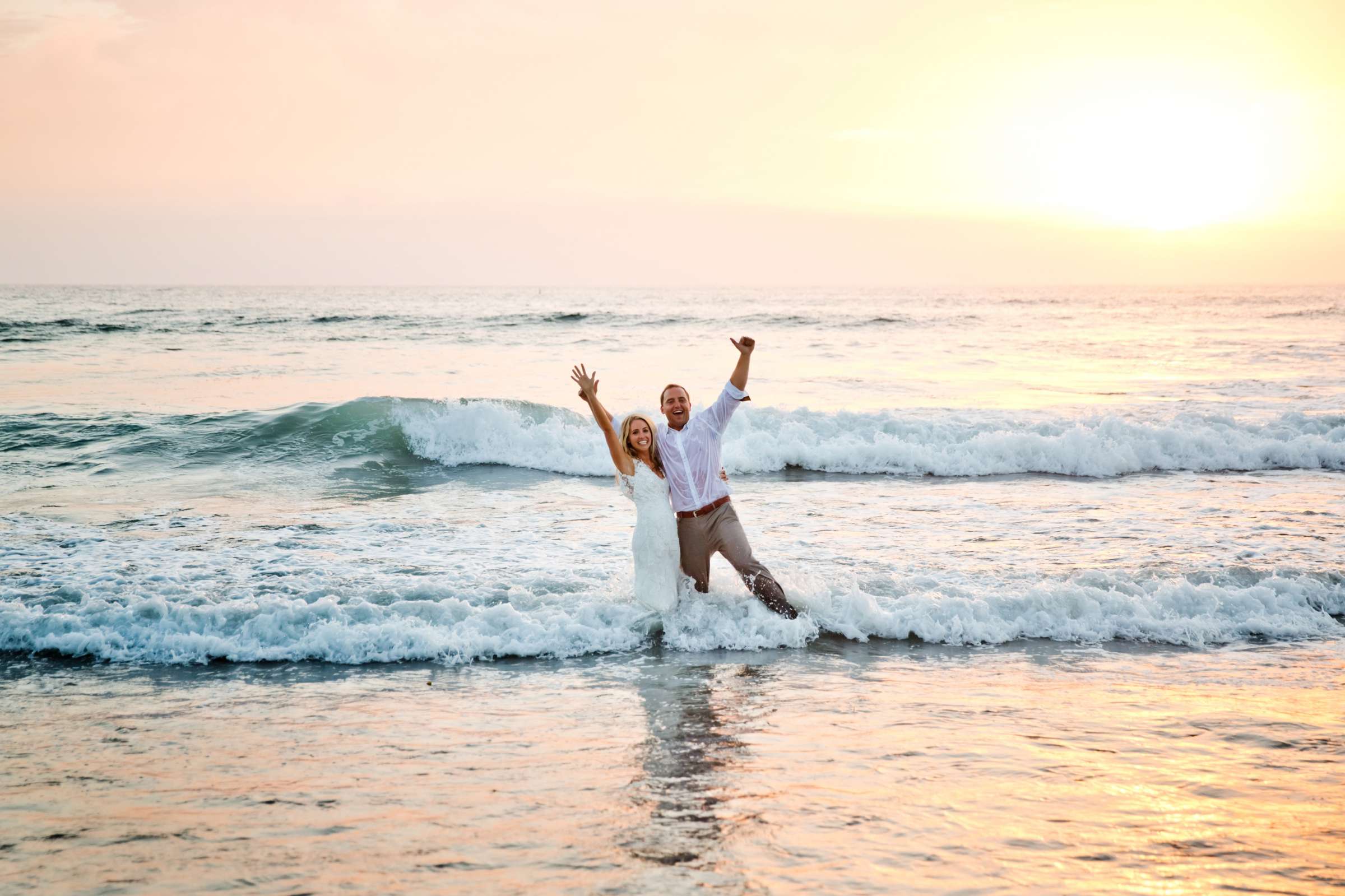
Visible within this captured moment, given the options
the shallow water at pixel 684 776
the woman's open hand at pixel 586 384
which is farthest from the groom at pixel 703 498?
the shallow water at pixel 684 776

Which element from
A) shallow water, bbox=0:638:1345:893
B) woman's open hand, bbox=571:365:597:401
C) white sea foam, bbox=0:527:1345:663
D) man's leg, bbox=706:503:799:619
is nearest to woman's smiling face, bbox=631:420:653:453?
woman's open hand, bbox=571:365:597:401

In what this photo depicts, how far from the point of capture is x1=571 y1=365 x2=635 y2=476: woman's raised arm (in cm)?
632

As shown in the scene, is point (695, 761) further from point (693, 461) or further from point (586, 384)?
point (586, 384)

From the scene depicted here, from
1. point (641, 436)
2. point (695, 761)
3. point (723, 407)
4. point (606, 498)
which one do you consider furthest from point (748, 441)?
point (695, 761)

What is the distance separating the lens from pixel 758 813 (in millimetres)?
4020

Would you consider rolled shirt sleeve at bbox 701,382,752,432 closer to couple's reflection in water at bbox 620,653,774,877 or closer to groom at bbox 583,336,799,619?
groom at bbox 583,336,799,619

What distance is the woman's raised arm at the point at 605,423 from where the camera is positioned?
249 inches

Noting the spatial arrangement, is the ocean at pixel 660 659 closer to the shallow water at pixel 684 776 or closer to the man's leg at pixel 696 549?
the shallow water at pixel 684 776

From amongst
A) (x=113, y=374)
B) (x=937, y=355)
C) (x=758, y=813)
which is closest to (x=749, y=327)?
(x=937, y=355)

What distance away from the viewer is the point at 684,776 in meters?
4.43

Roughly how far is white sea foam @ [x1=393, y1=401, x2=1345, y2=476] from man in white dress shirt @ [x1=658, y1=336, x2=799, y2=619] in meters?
7.72

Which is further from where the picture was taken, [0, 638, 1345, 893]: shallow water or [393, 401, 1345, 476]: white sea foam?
[393, 401, 1345, 476]: white sea foam

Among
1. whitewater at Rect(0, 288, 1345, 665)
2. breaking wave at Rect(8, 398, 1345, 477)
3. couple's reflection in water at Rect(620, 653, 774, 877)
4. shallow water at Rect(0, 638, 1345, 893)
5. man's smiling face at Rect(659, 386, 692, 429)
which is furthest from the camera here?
breaking wave at Rect(8, 398, 1345, 477)

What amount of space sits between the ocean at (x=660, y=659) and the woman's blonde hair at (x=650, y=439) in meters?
1.16
